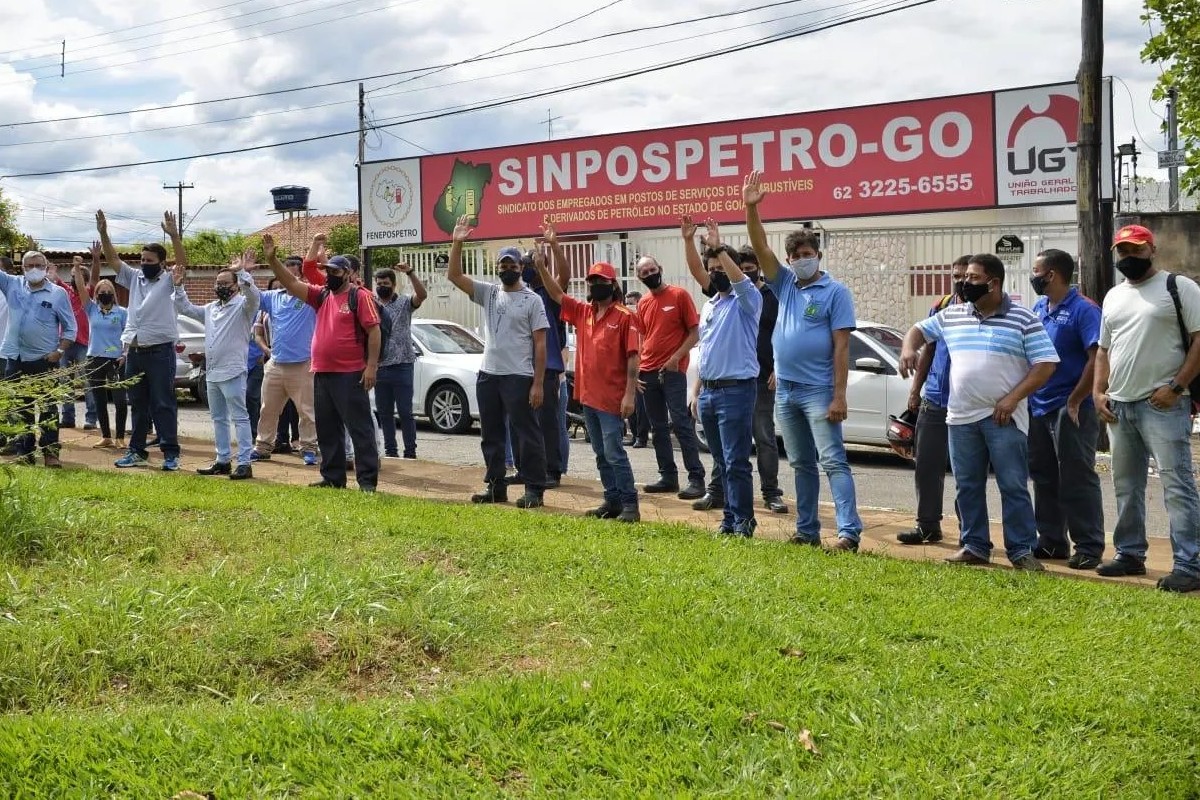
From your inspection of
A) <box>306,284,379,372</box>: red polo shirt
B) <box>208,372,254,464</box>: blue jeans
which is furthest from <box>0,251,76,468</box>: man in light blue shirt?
<box>306,284,379,372</box>: red polo shirt

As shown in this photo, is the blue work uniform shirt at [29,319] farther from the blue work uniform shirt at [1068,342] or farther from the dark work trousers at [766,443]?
the blue work uniform shirt at [1068,342]

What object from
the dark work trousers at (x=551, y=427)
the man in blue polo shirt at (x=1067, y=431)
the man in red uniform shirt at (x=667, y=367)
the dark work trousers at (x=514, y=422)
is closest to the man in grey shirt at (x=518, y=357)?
the dark work trousers at (x=514, y=422)

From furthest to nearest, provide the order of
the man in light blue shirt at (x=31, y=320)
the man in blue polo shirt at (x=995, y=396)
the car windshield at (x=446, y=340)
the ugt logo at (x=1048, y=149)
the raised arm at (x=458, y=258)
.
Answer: the ugt logo at (x=1048, y=149) < the car windshield at (x=446, y=340) < the man in light blue shirt at (x=31, y=320) < the raised arm at (x=458, y=258) < the man in blue polo shirt at (x=995, y=396)

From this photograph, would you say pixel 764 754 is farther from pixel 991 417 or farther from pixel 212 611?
pixel 991 417

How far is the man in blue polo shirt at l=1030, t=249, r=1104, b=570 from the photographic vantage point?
723cm

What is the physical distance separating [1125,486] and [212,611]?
4.84 m

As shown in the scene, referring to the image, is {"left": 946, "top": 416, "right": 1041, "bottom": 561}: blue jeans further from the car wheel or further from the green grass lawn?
the car wheel

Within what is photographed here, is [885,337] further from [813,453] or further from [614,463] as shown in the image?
[813,453]

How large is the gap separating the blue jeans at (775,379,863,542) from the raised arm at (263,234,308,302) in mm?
4089

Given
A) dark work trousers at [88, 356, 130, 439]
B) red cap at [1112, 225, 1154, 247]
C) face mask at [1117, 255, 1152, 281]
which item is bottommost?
dark work trousers at [88, 356, 130, 439]

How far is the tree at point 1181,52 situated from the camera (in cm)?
1945

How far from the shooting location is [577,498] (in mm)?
9930

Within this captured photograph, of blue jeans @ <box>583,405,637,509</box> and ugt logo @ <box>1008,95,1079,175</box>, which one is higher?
ugt logo @ <box>1008,95,1079,175</box>

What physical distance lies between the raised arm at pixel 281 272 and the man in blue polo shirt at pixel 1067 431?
5.42 metres
